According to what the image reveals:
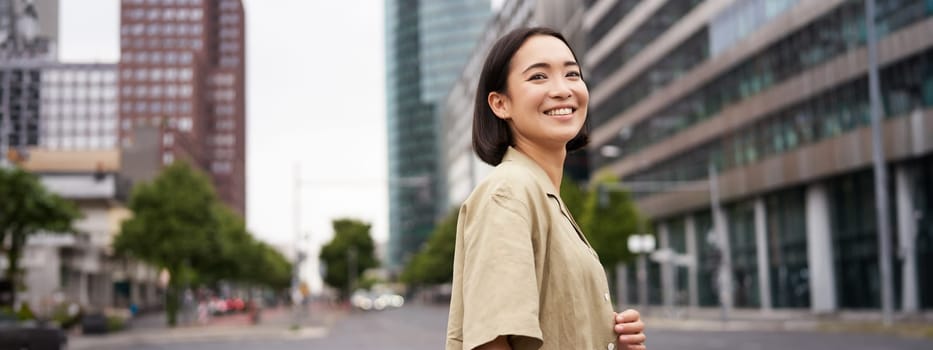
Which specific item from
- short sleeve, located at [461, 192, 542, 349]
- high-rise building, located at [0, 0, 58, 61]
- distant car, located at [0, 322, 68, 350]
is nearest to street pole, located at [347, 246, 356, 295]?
high-rise building, located at [0, 0, 58, 61]

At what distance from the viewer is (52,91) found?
130000mm

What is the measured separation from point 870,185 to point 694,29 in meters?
17.6

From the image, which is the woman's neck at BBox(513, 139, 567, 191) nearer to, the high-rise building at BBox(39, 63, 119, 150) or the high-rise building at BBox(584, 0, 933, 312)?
the high-rise building at BBox(584, 0, 933, 312)

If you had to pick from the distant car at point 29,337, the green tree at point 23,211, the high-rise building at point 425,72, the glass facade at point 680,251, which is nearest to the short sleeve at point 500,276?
the distant car at point 29,337

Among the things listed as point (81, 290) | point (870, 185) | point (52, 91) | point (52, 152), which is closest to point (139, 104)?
point (52, 91)

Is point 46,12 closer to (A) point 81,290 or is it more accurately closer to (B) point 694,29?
(A) point 81,290

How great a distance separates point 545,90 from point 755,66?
4617 cm

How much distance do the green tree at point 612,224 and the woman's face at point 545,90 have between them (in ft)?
162

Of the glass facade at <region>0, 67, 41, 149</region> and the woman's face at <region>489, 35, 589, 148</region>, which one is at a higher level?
the glass facade at <region>0, 67, 41, 149</region>

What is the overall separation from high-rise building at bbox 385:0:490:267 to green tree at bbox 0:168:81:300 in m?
133

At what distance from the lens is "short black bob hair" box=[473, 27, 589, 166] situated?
2.54m

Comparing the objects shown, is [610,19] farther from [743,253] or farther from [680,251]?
[743,253]

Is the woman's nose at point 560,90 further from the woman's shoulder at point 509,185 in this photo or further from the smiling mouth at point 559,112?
the woman's shoulder at point 509,185

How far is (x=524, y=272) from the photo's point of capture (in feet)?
7.19
